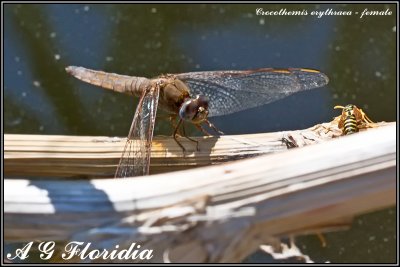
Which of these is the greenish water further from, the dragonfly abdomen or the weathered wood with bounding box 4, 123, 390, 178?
the weathered wood with bounding box 4, 123, 390, 178

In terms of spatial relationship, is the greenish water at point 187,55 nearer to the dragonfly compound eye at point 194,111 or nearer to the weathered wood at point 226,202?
the dragonfly compound eye at point 194,111

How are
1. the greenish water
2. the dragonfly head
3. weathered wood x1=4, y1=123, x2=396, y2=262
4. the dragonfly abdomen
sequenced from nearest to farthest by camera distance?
weathered wood x1=4, y1=123, x2=396, y2=262, the dragonfly head, the dragonfly abdomen, the greenish water

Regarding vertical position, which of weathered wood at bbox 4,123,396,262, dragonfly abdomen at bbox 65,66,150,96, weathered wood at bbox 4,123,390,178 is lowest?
weathered wood at bbox 4,123,396,262

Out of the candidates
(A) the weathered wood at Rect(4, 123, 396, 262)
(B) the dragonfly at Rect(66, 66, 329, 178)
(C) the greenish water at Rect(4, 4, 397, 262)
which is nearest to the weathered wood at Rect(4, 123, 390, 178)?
(B) the dragonfly at Rect(66, 66, 329, 178)

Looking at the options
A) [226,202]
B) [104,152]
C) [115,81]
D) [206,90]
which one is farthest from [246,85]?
[226,202]

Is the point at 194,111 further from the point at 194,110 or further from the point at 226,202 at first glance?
the point at 226,202

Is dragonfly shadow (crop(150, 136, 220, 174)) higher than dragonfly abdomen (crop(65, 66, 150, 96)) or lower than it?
lower
